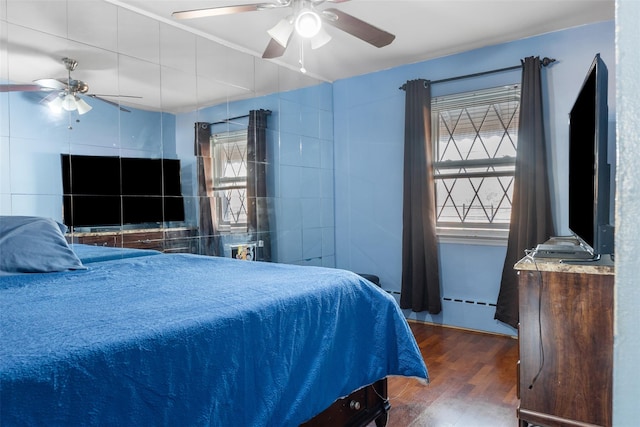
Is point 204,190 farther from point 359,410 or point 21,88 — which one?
point 359,410

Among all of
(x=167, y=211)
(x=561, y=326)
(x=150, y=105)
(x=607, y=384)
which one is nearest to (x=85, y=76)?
(x=150, y=105)

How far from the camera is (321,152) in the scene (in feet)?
14.4

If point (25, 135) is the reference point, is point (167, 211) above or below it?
below

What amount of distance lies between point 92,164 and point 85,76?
52cm

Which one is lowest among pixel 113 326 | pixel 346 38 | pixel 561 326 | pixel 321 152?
pixel 561 326

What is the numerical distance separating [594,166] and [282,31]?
1.62 meters

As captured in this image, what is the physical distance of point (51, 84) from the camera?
2.34m

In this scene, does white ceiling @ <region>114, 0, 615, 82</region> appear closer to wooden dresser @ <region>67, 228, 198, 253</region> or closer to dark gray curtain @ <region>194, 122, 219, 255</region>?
dark gray curtain @ <region>194, 122, 219, 255</region>

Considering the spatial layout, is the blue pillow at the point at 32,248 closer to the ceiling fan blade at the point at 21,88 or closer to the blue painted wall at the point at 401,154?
the ceiling fan blade at the point at 21,88

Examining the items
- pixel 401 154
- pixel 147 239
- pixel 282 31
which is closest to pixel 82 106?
pixel 147 239

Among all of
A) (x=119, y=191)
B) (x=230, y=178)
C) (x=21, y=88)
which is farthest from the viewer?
(x=230, y=178)

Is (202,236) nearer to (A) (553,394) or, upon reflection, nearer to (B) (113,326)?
(B) (113,326)

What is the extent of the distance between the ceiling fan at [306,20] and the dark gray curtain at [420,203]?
4.79ft

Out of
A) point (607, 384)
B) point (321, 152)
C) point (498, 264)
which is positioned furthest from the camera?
point (321, 152)
